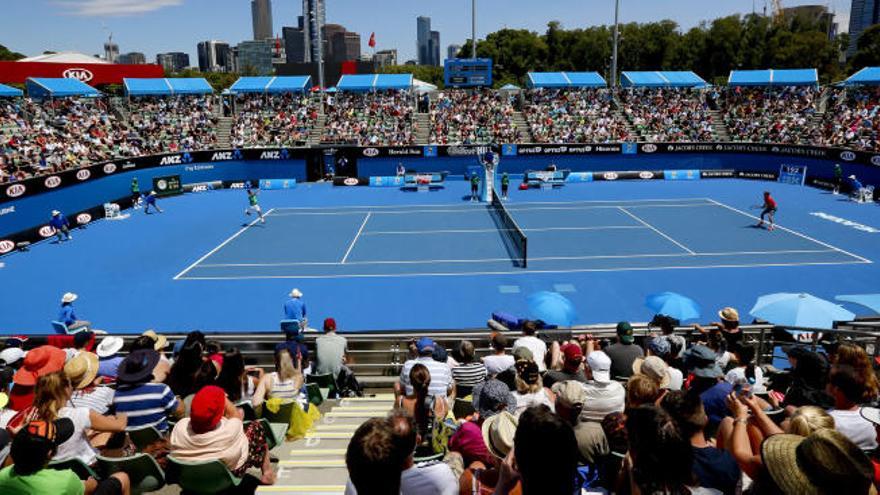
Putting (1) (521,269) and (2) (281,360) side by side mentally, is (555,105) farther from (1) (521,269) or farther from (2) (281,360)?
(2) (281,360)

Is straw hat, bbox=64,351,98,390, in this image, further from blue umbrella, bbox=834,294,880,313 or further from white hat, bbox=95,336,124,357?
blue umbrella, bbox=834,294,880,313

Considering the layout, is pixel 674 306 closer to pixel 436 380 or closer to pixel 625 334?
pixel 625 334

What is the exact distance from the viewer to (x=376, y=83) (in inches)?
2094

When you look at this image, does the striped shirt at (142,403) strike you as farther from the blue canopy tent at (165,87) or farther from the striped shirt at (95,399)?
the blue canopy tent at (165,87)

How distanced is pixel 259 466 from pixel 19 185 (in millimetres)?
31281

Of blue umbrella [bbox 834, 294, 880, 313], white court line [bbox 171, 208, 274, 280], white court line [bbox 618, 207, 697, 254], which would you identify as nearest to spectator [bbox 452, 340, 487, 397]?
blue umbrella [bbox 834, 294, 880, 313]

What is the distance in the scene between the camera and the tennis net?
25.0 m

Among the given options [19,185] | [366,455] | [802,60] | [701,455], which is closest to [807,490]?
[701,455]

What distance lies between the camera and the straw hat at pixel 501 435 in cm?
500

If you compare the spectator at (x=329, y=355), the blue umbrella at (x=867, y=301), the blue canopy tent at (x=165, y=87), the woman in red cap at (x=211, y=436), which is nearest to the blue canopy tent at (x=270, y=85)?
the blue canopy tent at (x=165, y=87)

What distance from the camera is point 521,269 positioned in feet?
79.9

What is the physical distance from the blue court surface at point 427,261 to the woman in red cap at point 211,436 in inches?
493

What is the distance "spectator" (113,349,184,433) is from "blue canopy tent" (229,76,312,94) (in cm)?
4911

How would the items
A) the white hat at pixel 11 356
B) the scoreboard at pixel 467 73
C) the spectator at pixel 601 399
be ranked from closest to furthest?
the spectator at pixel 601 399 < the white hat at pixel 11 356 < the scoreboard at pixel 467 73
